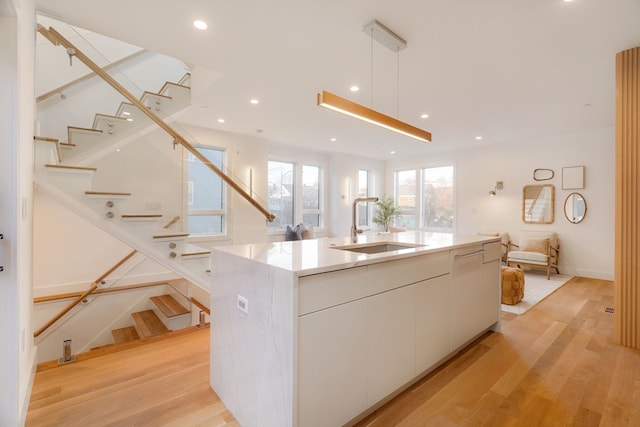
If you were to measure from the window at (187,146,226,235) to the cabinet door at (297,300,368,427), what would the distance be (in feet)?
7.74

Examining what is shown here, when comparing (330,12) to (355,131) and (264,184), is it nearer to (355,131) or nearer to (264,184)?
(355,131)

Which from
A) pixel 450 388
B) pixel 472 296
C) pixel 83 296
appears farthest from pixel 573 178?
pixel 83 296

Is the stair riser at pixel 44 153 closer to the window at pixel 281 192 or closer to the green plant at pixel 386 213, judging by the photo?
the window at pixel 281 192

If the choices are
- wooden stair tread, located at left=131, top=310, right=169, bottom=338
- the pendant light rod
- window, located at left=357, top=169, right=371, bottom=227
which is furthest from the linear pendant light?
window, located at left=357, top=169, right=371, bottom=227

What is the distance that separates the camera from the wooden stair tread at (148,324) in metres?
3.94

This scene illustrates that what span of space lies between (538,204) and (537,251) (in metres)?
1.05

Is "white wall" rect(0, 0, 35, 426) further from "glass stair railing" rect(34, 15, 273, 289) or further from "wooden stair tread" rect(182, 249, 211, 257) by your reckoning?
"wooden stair tread" rect(182, 249, 211, 257)

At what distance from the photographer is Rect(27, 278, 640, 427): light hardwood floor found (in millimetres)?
1786

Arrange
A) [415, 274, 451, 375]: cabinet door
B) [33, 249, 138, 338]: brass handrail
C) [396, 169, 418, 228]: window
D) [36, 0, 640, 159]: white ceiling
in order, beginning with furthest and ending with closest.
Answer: [396, 169, 418, 228]: window < [33, 249, 138, 338]: brass handrail < [36, 0, 640, 159]: white ceiling < [415, 274, 451, 375]: cabinet door

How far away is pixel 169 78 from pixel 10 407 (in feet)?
13.5

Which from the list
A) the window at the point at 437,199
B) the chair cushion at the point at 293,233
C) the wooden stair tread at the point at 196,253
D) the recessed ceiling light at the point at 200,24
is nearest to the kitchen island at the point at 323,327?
the wooden stair tread at the point at 196,253

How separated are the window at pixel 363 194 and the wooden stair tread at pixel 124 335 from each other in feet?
19.6

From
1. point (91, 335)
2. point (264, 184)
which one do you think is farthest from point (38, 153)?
point (264, 184)

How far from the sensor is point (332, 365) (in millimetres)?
1539
